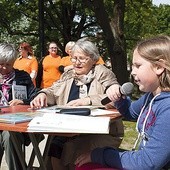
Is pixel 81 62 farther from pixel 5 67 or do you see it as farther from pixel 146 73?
pixel 146 73

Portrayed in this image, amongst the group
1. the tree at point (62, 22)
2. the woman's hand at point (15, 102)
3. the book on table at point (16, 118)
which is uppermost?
the tree at point (62, 22)

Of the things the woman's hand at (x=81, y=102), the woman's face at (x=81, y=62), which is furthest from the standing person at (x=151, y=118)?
the woman's face at (x=81, y=62)

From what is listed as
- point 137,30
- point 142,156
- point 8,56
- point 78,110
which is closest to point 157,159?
point 142,156

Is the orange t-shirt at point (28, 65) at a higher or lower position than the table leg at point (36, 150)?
higher

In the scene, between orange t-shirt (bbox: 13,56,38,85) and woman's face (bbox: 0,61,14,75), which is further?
orange t-shirt (bbox: 13,56,38,85)

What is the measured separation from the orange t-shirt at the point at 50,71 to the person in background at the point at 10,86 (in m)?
3.97

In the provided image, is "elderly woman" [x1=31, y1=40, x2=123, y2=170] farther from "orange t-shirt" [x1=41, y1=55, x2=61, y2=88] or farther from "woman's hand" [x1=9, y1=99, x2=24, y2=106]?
"orange t-shirt" [x1=41, y1=55, x2=61, y2=88]

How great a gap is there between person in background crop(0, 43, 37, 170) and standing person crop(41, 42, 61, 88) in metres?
3.97

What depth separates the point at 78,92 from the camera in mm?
3736

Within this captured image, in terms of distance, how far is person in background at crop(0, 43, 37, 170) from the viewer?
341 centimetres

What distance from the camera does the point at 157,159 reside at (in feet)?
6.55

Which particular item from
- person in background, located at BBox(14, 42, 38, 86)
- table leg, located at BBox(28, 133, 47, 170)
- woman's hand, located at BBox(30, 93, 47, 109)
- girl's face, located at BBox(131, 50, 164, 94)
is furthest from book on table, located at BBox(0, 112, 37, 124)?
person in background, located at BBox(14, 42, 38, 86)

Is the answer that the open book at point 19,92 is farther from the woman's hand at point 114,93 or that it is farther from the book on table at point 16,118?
the woman's hand at point 114,93

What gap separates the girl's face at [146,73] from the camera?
2.15 meters
